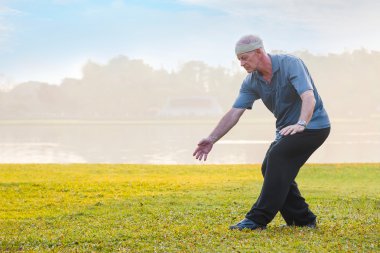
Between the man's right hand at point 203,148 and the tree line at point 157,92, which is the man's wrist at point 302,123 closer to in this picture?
the man's right hand at point 203,148

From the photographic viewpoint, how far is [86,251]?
6711 millimetres

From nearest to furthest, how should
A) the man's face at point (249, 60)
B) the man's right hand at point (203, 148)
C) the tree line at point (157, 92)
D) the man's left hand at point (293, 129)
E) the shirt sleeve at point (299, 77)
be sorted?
the man's left hand at point (293, 129) → the shirt sleeve at point (299, 77) → the man's face at point (249, 60) → the man's right hand at point (203, 148) → the tree line at point (157, 92)

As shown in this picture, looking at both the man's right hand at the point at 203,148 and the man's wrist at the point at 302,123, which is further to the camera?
the man's right hand at the point at 203,148

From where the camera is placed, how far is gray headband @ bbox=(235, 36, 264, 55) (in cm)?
688

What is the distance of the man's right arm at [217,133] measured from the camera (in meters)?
7.57

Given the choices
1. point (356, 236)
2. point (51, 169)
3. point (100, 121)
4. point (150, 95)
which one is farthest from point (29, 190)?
point (150, 95)

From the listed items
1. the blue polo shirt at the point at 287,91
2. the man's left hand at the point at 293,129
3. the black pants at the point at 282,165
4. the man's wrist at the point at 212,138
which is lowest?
the black pants at the point at 282,165

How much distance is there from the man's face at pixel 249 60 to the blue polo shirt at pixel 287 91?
0.72ft

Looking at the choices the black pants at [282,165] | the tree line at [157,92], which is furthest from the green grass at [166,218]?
the tree line at [157,92]

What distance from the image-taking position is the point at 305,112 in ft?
21.9

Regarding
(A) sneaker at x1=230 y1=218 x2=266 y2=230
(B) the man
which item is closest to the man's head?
(B) the man

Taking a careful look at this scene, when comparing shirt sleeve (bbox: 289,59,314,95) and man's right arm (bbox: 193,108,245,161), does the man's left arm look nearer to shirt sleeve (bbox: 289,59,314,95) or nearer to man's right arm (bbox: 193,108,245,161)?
shirt sleeve (bbox: 289,59,314,95)

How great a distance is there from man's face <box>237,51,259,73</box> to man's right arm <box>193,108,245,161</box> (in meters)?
0.76

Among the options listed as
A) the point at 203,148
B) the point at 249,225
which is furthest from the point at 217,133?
the point at 249,225
